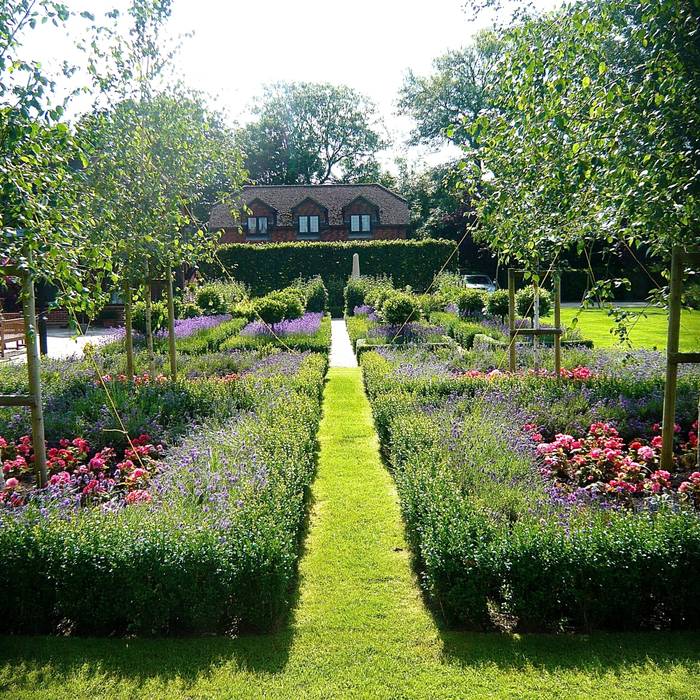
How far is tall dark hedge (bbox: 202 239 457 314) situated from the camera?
29.4 meters

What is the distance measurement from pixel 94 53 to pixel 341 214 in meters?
30.8

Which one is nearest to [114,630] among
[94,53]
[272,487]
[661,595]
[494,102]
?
[272,487]

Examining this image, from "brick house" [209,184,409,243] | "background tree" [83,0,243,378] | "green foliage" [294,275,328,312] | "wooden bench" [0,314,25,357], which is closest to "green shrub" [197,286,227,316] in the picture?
"green foliage" [294,275,328,312]

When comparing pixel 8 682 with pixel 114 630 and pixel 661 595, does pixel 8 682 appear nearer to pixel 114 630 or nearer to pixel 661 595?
pixel 114 630

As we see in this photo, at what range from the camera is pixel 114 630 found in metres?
3.72

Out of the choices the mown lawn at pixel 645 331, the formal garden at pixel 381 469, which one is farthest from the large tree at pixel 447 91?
the formal garden at pixel 381 469

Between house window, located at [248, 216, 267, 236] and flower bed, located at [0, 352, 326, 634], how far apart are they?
110 ft

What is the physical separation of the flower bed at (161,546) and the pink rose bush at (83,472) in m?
0.02

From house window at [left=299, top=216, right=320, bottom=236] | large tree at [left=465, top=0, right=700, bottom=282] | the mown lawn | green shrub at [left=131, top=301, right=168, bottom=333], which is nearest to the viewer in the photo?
large tree at [left=465, top=0, right=700, bottom=282]

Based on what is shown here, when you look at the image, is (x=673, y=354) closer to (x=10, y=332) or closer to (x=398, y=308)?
(x=398, y=308)

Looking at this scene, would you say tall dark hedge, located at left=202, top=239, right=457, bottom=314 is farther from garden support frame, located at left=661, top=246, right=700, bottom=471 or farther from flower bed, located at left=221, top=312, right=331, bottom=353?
garden support frame, located at left=661, top=246, right=700, bottom=471

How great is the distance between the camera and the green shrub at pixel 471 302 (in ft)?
52.8

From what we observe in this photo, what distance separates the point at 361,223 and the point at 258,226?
6.43m

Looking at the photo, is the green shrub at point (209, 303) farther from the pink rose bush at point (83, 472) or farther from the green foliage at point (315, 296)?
the pink rose bush at point (83, 472)
